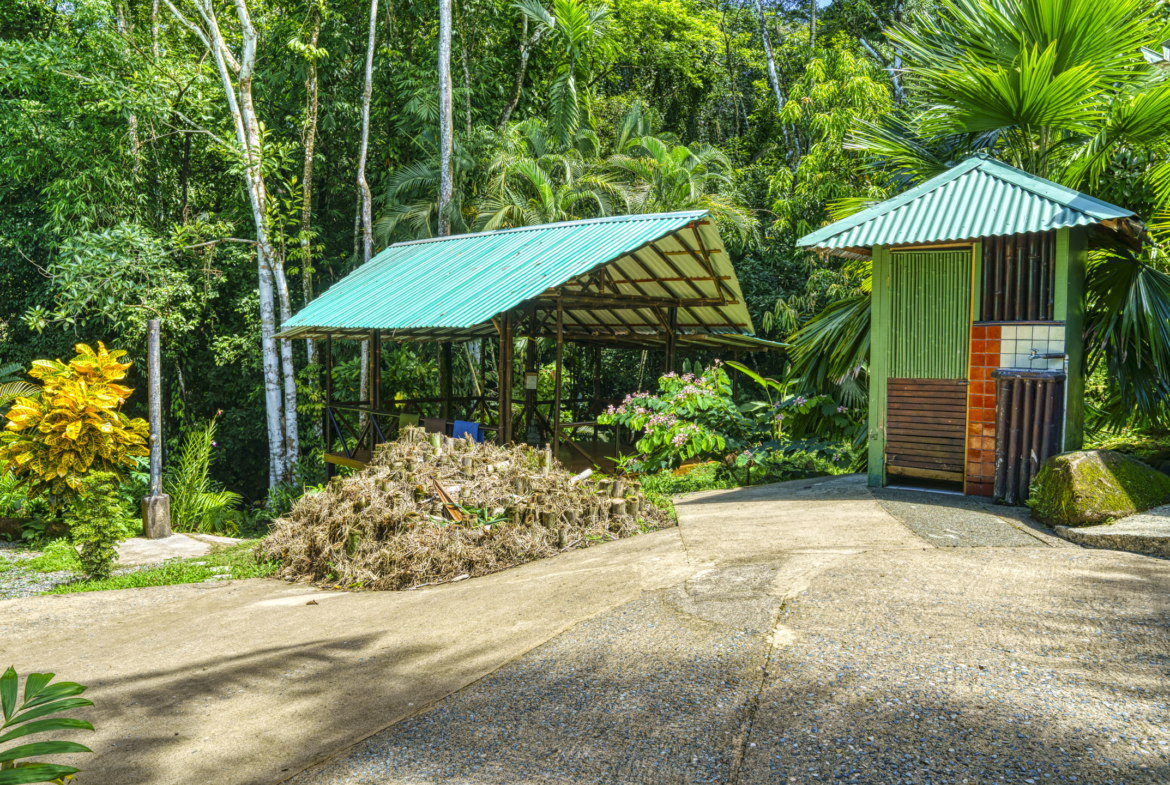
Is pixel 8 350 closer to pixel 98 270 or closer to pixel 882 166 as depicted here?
pixel 98 270

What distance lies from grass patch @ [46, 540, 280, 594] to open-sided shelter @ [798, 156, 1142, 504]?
238 inches

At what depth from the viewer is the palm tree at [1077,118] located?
7523 mm

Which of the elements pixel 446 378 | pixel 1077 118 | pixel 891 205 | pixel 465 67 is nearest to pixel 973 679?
pixel 891 205

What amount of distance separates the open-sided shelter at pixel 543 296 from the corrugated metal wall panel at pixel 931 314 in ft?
9.94

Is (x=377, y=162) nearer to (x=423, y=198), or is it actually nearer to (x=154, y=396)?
(x=423, y=198)

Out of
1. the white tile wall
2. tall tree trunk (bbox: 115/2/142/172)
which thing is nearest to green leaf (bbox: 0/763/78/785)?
the white tile wall

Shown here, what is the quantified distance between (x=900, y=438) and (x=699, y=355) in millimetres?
10932

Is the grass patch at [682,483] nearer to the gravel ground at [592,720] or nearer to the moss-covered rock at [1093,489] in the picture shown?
the moss-covered rock at [1093,489]

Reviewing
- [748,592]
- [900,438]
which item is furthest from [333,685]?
[900,438]

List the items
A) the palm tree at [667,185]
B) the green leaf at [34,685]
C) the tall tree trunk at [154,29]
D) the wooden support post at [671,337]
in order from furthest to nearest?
1. the palm tree at [667,185]
2. the tall tree trunk at [154,29]
3. the wooden support post at [671,337]
4. the green leaf at [34,685]

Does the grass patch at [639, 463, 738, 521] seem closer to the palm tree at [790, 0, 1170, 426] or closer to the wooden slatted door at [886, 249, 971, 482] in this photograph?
the palm tree at [790, 0, 1170, 426]

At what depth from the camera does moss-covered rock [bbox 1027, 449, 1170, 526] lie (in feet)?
19.0

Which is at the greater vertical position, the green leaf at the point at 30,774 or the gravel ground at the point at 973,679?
the green leaf at the point at 30,774

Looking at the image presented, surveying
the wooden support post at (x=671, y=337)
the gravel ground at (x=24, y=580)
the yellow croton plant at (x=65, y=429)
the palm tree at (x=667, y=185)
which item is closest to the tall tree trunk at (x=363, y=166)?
the palm tree at (x=667, y=185)
